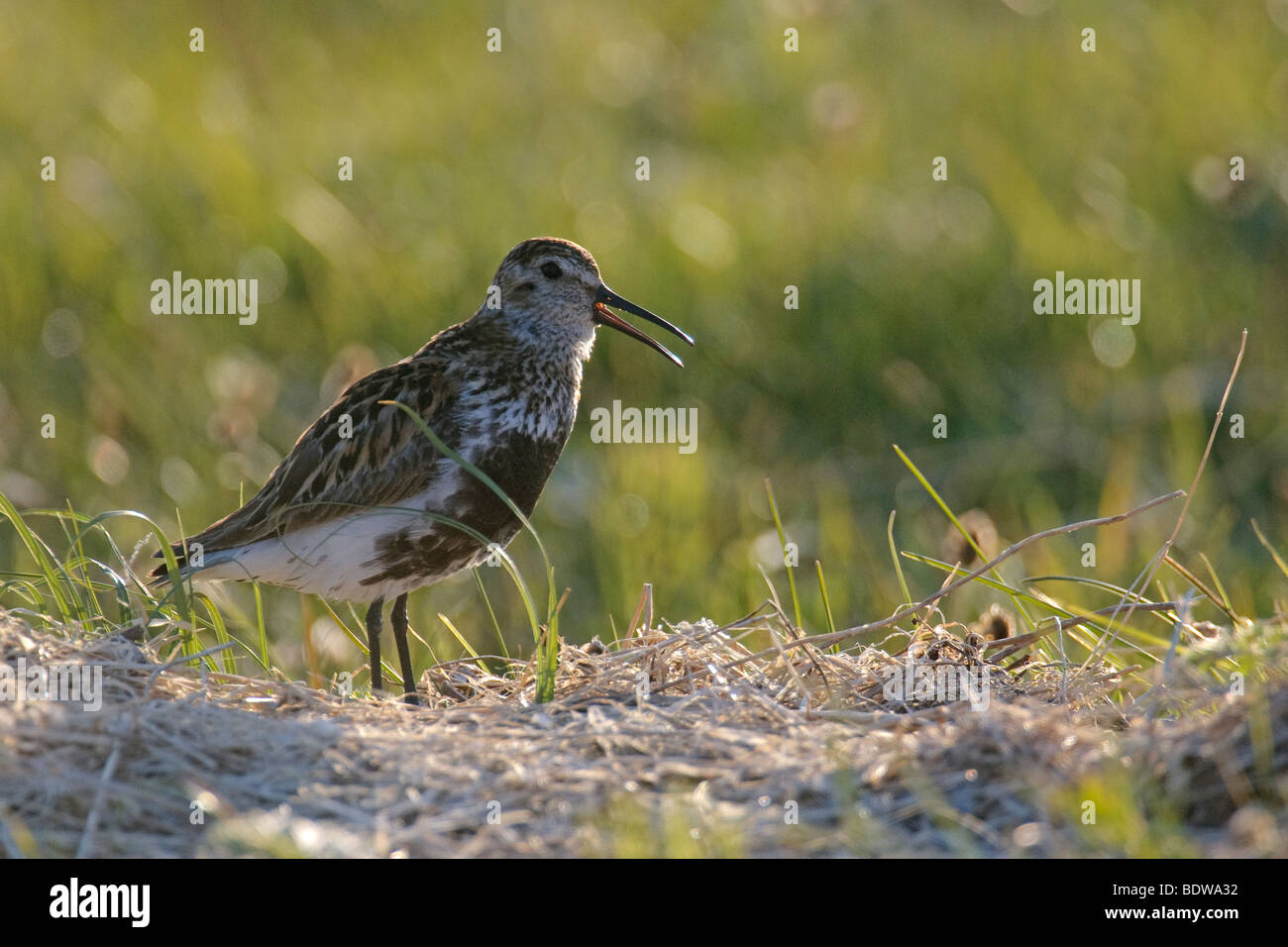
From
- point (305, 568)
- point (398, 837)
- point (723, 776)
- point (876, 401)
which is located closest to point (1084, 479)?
point (876, 401)

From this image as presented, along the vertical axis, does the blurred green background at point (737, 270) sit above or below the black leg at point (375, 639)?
above

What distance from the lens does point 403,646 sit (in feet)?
21.2

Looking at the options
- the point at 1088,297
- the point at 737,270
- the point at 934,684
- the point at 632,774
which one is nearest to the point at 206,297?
the point at 737,270

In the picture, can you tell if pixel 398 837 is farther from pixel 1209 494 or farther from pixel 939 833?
pixel 1209 494

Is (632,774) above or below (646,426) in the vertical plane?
below

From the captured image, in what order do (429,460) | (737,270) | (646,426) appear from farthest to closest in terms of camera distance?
(737,270)
(646,426)
(429,460)

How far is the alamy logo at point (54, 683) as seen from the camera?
14.5ft

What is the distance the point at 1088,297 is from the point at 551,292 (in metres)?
6.17

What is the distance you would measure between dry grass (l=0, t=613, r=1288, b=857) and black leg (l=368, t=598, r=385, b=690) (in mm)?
1338

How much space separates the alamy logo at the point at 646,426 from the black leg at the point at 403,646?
3.54 metres

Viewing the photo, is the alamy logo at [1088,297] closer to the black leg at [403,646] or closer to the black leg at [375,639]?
the black leg at [403,646]

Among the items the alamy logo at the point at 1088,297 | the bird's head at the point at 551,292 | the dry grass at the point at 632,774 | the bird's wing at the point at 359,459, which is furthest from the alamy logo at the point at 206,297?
the dry grass at the point at 632,774

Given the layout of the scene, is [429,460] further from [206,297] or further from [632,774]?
[206,297]

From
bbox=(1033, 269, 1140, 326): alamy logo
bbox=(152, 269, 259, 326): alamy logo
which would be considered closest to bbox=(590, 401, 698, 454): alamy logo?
bbox=(1033, 269, 1140, 326): alamy logo
